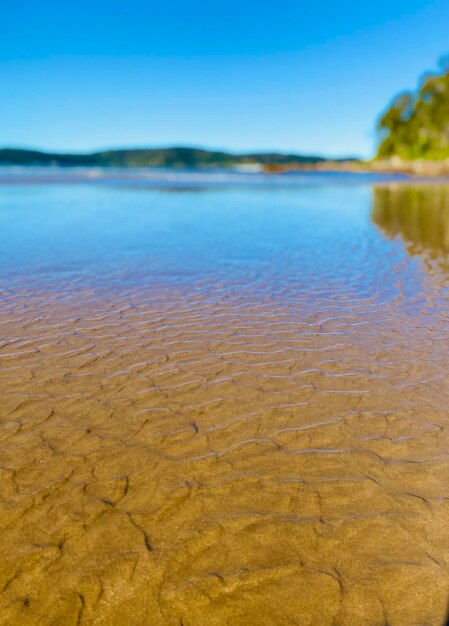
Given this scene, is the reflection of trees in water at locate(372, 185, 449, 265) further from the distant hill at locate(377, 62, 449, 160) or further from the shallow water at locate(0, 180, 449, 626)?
the distant hill at locate(377, 62, 449, 160)

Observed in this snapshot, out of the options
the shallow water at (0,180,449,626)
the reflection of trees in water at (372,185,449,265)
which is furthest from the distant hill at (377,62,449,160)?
the shallow water at (0,180,449,626)

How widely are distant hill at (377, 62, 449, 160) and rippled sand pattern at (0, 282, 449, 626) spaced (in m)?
117

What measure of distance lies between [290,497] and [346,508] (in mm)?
538

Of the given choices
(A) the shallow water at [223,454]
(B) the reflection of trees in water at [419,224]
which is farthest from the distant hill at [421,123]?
(A) the shallow water at [223,454]

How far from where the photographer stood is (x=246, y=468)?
180 inches

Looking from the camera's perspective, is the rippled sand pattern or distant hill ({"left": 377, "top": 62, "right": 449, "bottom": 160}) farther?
distant hill ({"left": 377, "top": 62, "right": 449, "bottom": 160})

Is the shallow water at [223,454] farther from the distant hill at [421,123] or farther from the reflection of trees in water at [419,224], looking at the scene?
the distant hill at [421,123]

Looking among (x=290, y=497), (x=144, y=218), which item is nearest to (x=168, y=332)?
(x=290, y=497)

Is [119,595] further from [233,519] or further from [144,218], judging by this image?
[144,218]

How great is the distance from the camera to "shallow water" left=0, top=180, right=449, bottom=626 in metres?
3.27

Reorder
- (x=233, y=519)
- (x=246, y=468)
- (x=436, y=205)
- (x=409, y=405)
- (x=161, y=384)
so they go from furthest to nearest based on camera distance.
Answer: (x=436, y=205) → (x=161, y=384) → (x=409, y=405) → (x=246, y=468) → (x=233, y=519)

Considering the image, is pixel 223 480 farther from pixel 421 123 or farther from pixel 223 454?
pixel 421 123

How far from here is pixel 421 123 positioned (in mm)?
114750

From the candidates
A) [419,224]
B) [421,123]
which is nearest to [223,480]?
[419,224]
